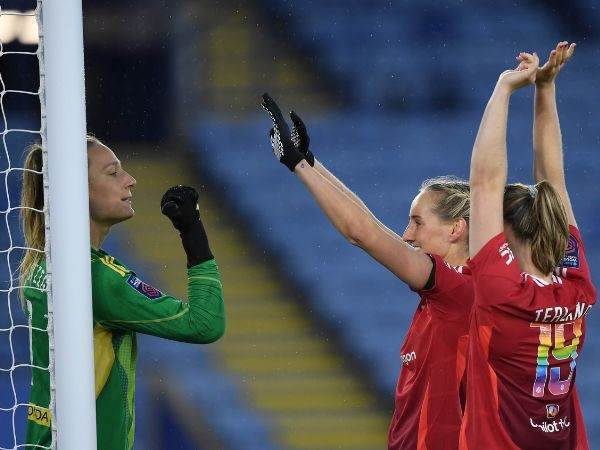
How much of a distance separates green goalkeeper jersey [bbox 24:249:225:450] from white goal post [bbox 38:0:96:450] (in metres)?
0.17

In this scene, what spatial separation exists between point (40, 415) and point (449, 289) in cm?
92

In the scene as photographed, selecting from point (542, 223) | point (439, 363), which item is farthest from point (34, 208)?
point (542, 223)

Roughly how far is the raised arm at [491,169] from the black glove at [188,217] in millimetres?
559

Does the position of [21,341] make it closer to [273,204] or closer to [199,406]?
[199,406]

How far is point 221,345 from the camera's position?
4.45 meters

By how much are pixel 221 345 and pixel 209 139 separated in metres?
0.89

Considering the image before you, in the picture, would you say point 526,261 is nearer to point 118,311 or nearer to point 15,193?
point 118,311

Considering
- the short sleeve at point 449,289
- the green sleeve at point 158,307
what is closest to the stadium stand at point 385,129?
the short sleeve at point 449,289

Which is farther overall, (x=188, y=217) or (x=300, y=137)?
(x=300, y=137)

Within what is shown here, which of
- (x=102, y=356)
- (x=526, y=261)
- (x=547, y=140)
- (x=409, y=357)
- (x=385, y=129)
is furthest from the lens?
(x=385, y=129)

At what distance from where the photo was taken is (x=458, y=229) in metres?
2.49

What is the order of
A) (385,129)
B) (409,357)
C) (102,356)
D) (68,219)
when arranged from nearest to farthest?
(68,219) → (102,356) → (409,357) → (385,129)

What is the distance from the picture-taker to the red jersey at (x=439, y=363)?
2.33 meters

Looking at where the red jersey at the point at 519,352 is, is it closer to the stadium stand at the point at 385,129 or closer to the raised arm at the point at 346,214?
the raised arm at the point at 346,214
